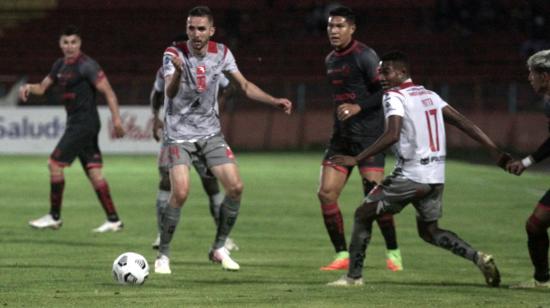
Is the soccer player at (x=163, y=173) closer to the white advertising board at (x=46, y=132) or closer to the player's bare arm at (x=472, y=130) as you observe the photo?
the player's bare arm at (x=472, y=130)

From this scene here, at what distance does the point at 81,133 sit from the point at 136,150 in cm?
1627

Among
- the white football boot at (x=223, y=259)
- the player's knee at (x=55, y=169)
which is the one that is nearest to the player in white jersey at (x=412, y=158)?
the white football boot at (x=223, y=259)

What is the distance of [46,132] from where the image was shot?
30578 millimetres

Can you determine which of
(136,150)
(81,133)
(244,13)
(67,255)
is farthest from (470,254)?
(244,13)

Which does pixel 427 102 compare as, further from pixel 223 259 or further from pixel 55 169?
pixel 55 169

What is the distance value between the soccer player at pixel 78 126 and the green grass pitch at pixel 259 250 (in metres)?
0.29

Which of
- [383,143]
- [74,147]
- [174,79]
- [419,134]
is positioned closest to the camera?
[383,143]

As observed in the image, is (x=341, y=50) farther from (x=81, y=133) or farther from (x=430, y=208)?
(x=81, y=133)

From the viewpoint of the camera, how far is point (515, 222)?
15.8 m

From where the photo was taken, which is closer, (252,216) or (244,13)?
(252,216)

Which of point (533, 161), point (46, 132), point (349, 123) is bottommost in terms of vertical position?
point (46, 132)

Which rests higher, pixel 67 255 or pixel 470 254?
pixel 470 254

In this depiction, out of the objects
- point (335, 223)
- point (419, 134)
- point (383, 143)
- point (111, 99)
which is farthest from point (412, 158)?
point (111, 99)

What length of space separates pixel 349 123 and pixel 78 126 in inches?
175
